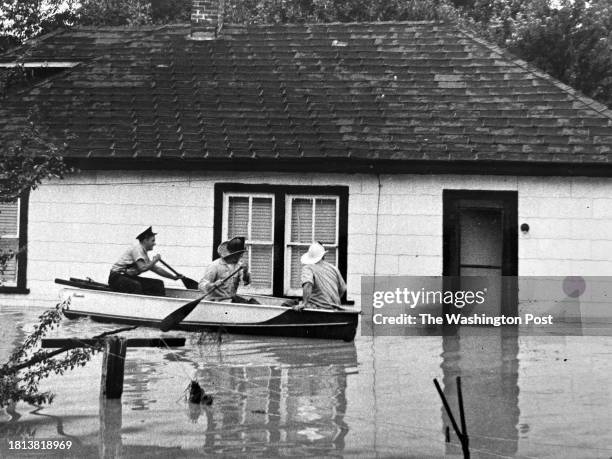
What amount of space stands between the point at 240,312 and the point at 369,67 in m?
6.58

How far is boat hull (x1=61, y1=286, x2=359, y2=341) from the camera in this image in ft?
47.2

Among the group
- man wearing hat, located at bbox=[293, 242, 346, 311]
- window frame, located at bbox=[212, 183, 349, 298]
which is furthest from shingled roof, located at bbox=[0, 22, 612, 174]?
man wearing hat, located at bbox=[293, 242, 346, 311]

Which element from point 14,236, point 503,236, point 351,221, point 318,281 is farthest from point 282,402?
point 14,236

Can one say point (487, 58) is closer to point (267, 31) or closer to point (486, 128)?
point (486, 128)

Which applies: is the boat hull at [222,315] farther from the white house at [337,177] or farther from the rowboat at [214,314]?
the white house at [337,177]

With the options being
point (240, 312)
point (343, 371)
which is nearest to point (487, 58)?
point (240, 312)

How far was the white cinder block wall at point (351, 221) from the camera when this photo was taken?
16781mm

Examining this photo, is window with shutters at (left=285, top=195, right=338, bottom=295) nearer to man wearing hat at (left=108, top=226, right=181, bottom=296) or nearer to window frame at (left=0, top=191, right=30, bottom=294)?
man wearing hat at (left=108, top=226, right=181, bottom=296)

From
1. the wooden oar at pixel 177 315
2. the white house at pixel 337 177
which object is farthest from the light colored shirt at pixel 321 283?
the white house at pixel 337 177

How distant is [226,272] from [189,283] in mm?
1473

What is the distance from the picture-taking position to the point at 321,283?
14.8 m

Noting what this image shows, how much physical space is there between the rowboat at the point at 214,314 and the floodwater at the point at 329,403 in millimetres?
201

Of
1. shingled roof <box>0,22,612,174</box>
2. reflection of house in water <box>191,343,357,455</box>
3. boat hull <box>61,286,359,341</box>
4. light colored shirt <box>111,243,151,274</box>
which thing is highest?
shingled roof <box>0,22,612,174</box>

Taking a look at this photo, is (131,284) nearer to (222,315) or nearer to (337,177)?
(222,315)
